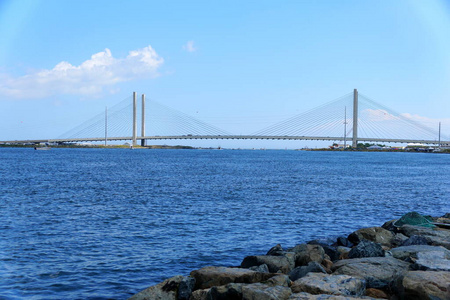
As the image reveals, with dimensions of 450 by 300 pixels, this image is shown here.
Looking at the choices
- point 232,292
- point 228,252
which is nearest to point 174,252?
point 228,252

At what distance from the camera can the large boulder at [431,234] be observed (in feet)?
32.3

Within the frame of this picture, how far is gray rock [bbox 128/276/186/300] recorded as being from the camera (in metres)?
6.47

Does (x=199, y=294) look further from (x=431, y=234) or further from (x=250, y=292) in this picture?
(x=431, y=234)

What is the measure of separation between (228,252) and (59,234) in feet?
16.1

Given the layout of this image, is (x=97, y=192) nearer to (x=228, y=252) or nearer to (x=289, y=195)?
(x=289, y=195)

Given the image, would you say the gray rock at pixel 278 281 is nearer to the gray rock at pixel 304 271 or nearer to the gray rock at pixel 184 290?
the gray rock at pixel 304 271

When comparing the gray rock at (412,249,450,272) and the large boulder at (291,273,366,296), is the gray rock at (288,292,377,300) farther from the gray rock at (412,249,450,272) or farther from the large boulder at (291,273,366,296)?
the gray rock at (412,249,450,272)

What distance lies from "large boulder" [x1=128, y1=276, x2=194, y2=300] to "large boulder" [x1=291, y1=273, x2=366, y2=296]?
1.63 m

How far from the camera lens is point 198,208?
56.9 ft

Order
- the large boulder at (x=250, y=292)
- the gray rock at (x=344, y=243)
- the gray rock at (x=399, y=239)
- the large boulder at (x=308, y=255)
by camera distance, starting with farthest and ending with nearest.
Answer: the gray rock at (x=344, y=243) → the gray rock at (x=399, y=239) → the large boulder at (x=308, y=255) → the large boulder at (x=250, y=292)

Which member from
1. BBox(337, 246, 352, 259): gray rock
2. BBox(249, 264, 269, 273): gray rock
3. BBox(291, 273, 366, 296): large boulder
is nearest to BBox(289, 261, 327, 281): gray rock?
BBox(249, 264, 269, 273): gray rock

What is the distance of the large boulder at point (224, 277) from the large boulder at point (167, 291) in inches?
15.1

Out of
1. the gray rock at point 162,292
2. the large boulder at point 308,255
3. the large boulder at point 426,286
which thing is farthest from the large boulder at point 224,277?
the large boulder at point 426,286

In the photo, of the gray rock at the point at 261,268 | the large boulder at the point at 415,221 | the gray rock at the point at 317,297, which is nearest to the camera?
the gray rock at the point at 317,297
